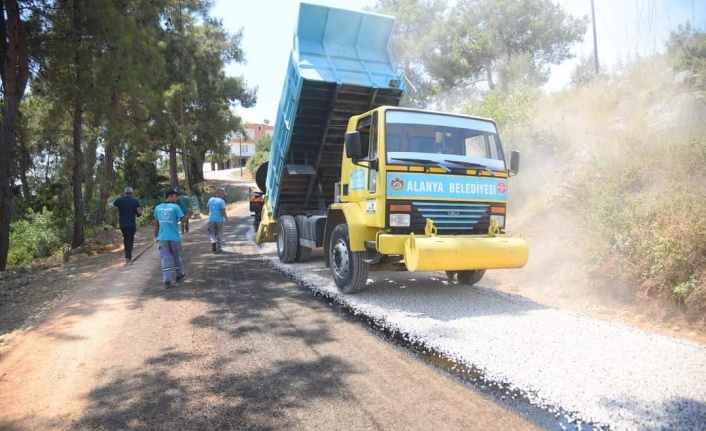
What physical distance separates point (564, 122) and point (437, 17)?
14.6 metres

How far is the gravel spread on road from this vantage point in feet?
9.24

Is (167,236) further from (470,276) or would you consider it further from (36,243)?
(36,243)

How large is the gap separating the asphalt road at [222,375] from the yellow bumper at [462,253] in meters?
1.02

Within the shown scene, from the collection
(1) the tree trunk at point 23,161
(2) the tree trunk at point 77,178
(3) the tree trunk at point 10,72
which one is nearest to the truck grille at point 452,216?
(3) the tree trunk at point 10,72

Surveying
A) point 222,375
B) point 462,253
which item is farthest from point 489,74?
point 222,375

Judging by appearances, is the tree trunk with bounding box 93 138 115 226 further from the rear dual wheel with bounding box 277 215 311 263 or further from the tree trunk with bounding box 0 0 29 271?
the rear dual wheel with bounding box 277 215 311 263

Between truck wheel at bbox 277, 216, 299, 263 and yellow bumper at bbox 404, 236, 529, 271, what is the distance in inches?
156

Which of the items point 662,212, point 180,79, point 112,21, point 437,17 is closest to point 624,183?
point 662,212

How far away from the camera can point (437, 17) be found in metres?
23.4

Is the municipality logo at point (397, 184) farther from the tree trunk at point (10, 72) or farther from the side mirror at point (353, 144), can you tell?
the tree trunk at point (10, 72)

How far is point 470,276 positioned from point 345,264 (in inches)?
76.2

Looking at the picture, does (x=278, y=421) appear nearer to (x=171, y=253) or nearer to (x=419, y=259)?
(x=419, y=259)

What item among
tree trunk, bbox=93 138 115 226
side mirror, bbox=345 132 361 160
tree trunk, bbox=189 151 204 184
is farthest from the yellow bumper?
tree trunk, bbox=189 151 204 184

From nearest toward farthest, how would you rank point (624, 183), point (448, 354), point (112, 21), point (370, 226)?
point (448, 354) < point (370, 226) < point (624, 183) < point (112, 21)
